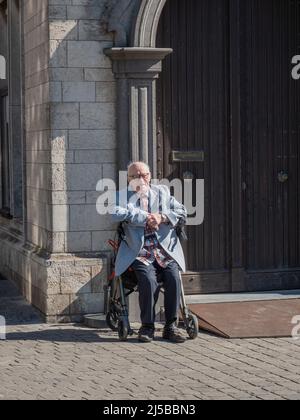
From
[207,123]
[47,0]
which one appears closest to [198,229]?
[207,123]

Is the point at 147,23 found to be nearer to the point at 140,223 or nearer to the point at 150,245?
the point at 140,223

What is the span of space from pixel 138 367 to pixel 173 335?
112 centimetres

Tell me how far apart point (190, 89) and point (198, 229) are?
4.57 ft

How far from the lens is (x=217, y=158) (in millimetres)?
11008

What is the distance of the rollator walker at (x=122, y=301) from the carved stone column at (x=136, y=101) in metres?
0.99

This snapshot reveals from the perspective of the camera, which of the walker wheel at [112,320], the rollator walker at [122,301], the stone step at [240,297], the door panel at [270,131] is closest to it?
the rollator walker at [122,301]

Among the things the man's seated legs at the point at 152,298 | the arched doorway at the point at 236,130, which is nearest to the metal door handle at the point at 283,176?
the arched doorway at the point at 236,130

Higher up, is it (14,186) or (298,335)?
(14,186)

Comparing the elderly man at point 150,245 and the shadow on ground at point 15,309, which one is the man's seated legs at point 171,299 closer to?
the elderly man at point 150,245

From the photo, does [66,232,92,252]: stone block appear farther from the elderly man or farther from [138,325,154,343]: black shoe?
[138,325,154,343]: black shoe

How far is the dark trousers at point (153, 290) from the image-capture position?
9445 millimetres

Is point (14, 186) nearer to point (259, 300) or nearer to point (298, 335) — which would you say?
point (259, 300)

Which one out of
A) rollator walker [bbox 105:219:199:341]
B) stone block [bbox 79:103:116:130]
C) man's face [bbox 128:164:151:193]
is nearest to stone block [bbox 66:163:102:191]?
stone block [bbox 79:103:116:130]

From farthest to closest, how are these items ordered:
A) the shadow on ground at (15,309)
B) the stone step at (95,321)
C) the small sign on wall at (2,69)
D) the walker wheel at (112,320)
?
1. the small sign on wall at (2,69)
2. the shadow on ground at (15,309)
3. the stone step at (95,321)
4. the walker wheel at (112,320)
